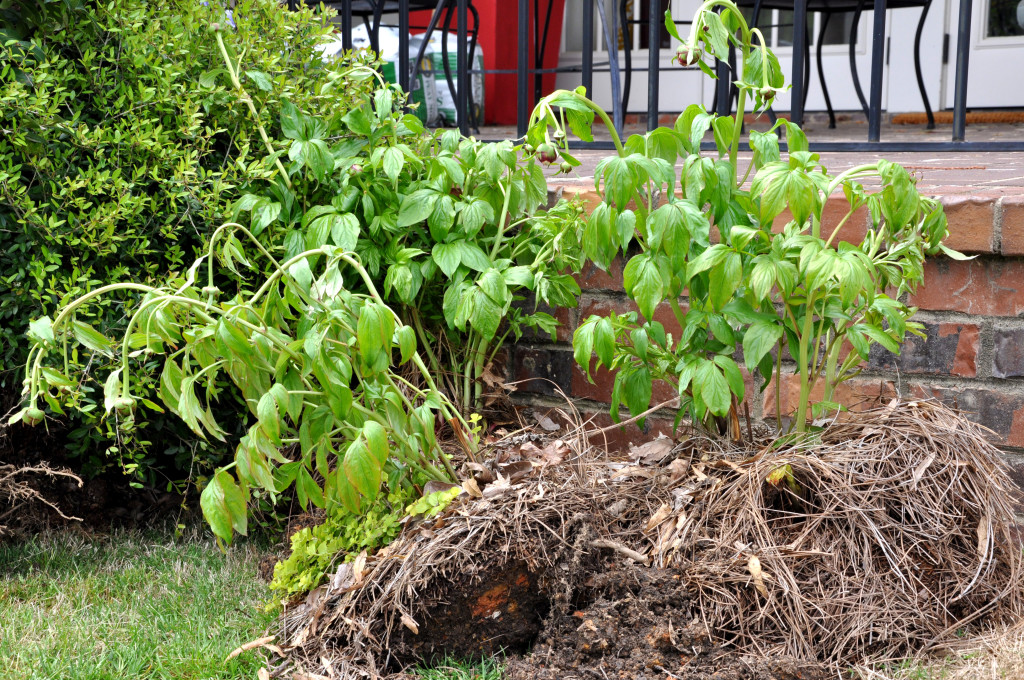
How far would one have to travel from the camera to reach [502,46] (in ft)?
24.1

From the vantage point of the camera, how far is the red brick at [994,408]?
6.91 feet

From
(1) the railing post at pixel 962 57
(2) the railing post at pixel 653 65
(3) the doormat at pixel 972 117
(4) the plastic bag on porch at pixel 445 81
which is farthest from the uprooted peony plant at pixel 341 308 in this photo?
(3) the doormat at pixel 972 117

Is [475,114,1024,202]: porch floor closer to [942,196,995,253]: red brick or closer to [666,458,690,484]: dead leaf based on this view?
[942,196,995,253]: red brick

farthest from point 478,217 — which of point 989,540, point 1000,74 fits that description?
point 1000,74

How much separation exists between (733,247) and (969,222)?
0.71m

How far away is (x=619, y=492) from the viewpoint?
2004 millimetres

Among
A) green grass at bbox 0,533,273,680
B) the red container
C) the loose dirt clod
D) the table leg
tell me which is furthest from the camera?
the red container

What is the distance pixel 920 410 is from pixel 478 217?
105 cm

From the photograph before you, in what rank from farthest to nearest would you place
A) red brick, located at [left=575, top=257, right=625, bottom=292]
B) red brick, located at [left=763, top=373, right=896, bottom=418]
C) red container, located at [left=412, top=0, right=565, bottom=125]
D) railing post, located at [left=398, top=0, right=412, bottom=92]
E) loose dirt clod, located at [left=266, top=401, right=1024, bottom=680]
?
red container, located at [left=412, top=0, right=565, bottom=125], railing post, located at [left=398, top=0, right=412, bottom=92], red brick, located at [left=575, top=257, right=625, bottom=292], red brick, located at [left=763, top=373, right=896, bottom=418], loose dirt clod, located at [left=266, top=401, right=1024, bottom=680]

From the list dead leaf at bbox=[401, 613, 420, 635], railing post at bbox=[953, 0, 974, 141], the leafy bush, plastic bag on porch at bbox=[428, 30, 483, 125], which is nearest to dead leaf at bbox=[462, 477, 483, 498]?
dead leaf at bbox=[401, 613, 420, 635]

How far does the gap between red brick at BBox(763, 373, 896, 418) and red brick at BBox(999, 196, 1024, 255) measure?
40 cm

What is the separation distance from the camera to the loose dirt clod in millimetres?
1728

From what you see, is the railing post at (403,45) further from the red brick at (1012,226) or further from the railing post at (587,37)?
the red brick at (1012,226)

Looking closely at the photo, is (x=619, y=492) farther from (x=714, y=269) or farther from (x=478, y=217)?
(x=478, y=217)
